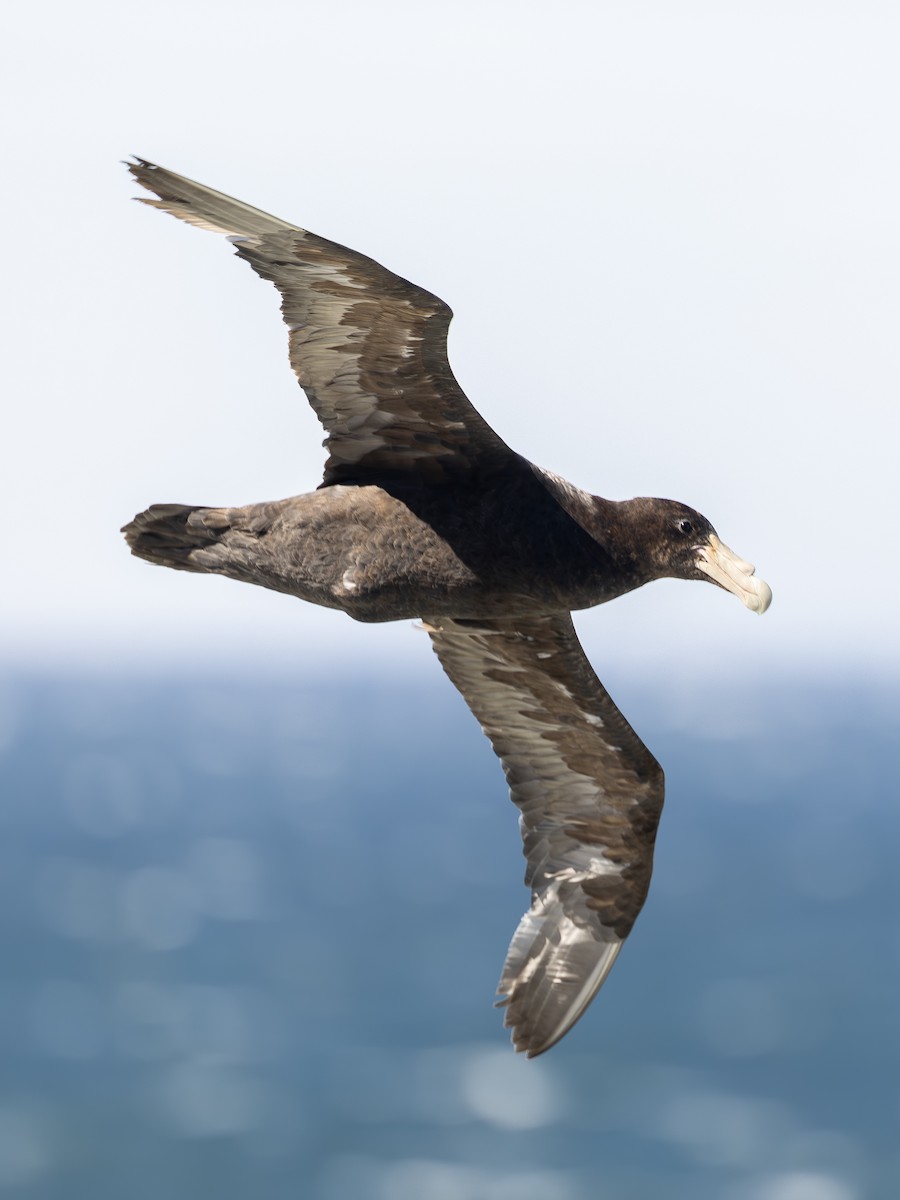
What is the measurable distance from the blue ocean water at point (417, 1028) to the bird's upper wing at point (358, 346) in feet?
174

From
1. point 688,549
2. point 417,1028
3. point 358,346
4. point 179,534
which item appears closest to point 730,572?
point 688,549

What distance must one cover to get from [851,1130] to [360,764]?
136 meters

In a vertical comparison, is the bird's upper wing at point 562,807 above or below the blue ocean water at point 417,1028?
above

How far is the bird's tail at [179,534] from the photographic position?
9.60m

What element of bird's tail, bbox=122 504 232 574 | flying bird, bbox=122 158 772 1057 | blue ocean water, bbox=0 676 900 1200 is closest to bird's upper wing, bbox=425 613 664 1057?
flying bird, bbox=122 158 772 1057

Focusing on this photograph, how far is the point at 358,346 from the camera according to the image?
29.8 ft

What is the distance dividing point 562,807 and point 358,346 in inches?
144

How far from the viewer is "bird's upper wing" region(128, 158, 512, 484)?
850 centimetres

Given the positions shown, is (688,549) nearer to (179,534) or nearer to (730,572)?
(730,572)

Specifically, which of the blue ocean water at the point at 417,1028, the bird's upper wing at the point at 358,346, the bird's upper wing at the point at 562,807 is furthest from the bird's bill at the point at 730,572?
the blue ocean water at the point at 417,1028

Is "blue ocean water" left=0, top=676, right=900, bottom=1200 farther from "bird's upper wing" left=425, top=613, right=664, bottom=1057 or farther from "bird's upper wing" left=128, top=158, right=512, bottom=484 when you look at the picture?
"bird's upper wing" left=128, top=158, right=512, bottom=484

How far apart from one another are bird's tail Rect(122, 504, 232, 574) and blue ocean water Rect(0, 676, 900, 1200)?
5254 cm

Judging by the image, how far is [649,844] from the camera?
36.8 feet

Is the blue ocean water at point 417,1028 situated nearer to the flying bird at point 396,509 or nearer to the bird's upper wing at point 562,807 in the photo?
the bird's upper wing at point 562,807
